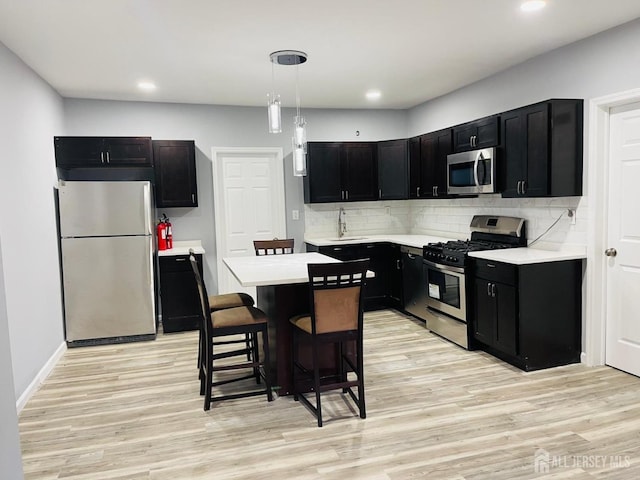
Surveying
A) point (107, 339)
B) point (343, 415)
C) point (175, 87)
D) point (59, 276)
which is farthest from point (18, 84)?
point (343, 415)

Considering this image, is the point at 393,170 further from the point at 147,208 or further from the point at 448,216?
the point at 147,208

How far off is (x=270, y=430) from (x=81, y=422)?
52.7 inches

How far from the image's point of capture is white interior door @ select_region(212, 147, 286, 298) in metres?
6.05

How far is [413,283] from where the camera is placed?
18.0 ft

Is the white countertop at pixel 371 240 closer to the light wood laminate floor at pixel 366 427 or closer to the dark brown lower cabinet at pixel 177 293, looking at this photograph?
the dark brown lower cabinet at pixel 177 293

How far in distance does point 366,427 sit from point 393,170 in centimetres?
386

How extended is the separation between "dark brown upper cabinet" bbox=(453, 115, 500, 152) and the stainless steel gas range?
783mm

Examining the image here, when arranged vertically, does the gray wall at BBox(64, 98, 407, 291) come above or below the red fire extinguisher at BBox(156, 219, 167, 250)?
above

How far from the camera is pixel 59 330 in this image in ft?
15.7

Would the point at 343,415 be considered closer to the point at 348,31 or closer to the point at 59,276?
the point at 348,31

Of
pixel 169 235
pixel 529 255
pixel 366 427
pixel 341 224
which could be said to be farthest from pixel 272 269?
pixel 341 224

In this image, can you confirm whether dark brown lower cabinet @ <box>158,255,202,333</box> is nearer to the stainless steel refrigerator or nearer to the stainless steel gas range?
the stainless steel refrigerator

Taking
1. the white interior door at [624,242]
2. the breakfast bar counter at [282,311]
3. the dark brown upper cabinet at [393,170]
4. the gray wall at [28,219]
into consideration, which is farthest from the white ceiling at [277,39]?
the breakfast bar counter at [282,311]

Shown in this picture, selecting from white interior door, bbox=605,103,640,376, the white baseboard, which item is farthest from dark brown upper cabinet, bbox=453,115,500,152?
the white baseboard
